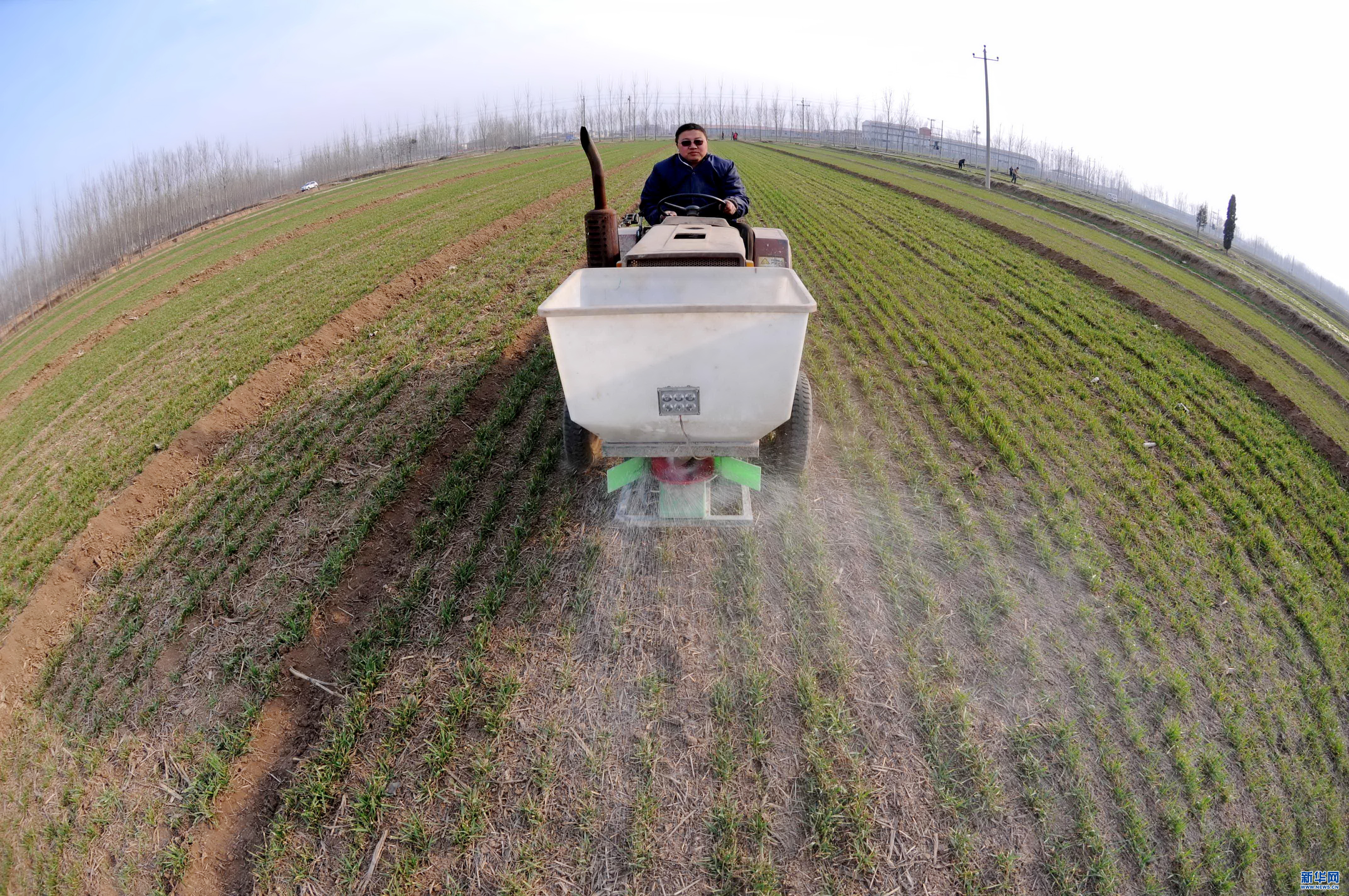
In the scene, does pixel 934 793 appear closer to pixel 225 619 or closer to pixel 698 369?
pixel 698 369

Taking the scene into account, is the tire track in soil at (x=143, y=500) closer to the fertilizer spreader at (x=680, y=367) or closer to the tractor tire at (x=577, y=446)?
the tractor tire at (x=577, y=446)

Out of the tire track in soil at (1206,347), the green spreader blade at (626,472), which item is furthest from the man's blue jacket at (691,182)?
the tire track in soil at (1206,347)

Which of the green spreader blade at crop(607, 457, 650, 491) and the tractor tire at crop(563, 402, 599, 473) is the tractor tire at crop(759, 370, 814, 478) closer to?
the green spreader blade at crop(607, 457, 650, 491)

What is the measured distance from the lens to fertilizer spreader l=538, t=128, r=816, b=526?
11.4 feet

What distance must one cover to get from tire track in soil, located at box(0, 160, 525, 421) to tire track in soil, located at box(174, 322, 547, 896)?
380 inches

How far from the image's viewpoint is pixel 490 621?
4.09 m

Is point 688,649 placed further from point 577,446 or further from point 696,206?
point 696,206

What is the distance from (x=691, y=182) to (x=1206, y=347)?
7634mm

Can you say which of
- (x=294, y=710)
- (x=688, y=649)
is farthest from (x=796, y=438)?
(x=294, y=710)

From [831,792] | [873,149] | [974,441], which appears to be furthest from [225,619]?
[873,149]

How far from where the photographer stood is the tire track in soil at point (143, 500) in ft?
15.8

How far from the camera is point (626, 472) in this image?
448 centimetres

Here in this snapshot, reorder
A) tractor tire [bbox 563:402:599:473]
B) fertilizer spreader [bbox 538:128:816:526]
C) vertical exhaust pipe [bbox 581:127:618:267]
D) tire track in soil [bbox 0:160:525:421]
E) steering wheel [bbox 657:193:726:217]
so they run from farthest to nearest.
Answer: tire track in soil [bbox 0:160:525:421]
steering wheel [bbox 657:193:726:217]
vertical exhaust pipe [bbox 581:127:618:267]
tractor tire [bbox 563:402:599:473]
fertilizer spreader [bbox 538:128:816:526]

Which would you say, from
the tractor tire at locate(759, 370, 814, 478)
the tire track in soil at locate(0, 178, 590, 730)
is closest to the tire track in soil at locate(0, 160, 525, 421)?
the tire track in soil at locate(0, 178, 590, 730)
